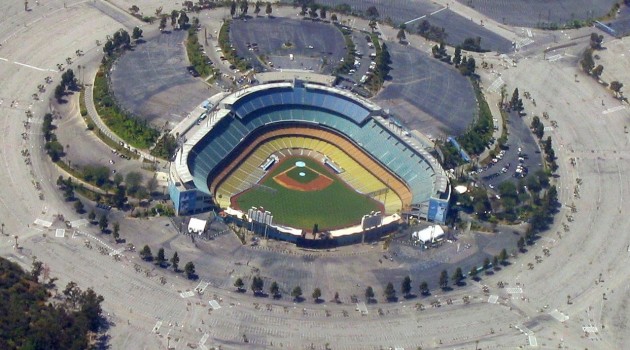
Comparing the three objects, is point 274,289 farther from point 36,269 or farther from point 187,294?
point 36,269

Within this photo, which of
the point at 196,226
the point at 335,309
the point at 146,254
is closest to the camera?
the point at 335,309

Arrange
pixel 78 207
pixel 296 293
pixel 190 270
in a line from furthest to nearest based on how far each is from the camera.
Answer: pixel 78 207 < pixel 190 270 < pixel 296 293

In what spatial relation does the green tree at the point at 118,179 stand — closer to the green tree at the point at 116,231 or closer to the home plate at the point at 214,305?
the green tree at the point at 116,231

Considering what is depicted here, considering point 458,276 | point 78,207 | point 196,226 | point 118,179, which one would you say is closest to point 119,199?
point 118,179

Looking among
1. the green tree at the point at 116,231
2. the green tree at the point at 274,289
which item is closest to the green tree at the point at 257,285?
the green tree at the point at 274,289

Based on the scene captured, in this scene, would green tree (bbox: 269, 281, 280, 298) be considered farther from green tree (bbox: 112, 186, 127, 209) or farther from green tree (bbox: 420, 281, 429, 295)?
green tree (bbox: 112, 186, 127, 209)

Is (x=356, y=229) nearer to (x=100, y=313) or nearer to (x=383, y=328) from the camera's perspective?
(x=383, y=328)

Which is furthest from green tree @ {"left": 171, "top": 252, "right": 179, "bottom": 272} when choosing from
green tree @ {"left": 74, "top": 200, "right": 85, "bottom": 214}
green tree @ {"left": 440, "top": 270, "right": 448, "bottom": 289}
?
green tree @ {"left": 440, "top": 270, "right": 448, "bottom": 289}
